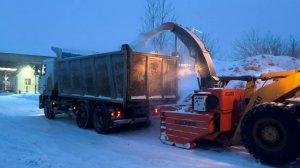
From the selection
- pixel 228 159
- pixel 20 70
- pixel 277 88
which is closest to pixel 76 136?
pixel 228 159

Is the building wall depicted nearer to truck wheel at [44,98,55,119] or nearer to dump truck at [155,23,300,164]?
truck wheel at [44,98,55,119]

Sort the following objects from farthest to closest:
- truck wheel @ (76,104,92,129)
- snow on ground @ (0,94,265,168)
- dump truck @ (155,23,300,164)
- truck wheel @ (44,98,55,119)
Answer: truck wheel @ (44,98,55,119), truck wheel @ (76,104,92,129), snow on ground @ (0,94,265,168), dump truck @ (155,23,300,164)

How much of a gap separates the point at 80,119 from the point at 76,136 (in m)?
1.90

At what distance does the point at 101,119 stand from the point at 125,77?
1.85 metres

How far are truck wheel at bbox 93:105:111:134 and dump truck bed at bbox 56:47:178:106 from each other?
38 cm

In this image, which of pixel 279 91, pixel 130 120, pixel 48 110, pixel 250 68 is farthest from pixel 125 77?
pixel 250 68

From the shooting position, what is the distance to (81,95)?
41.2 ft

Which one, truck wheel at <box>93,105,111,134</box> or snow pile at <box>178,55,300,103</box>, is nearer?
truck wheel at <box>93,105,111,134</box>

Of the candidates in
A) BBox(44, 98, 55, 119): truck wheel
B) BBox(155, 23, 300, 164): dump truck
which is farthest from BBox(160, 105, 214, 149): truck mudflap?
BBox(44, 98, 55, 119): truck wheel

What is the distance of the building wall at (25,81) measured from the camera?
46.6 m

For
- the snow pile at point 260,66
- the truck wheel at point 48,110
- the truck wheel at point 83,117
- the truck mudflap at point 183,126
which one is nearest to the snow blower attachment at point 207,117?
the truck mudflap at point 183,126

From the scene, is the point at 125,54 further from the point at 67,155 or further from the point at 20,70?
the point at 20,70

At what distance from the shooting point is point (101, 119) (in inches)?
444

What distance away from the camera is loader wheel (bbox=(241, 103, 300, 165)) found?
6.54m
